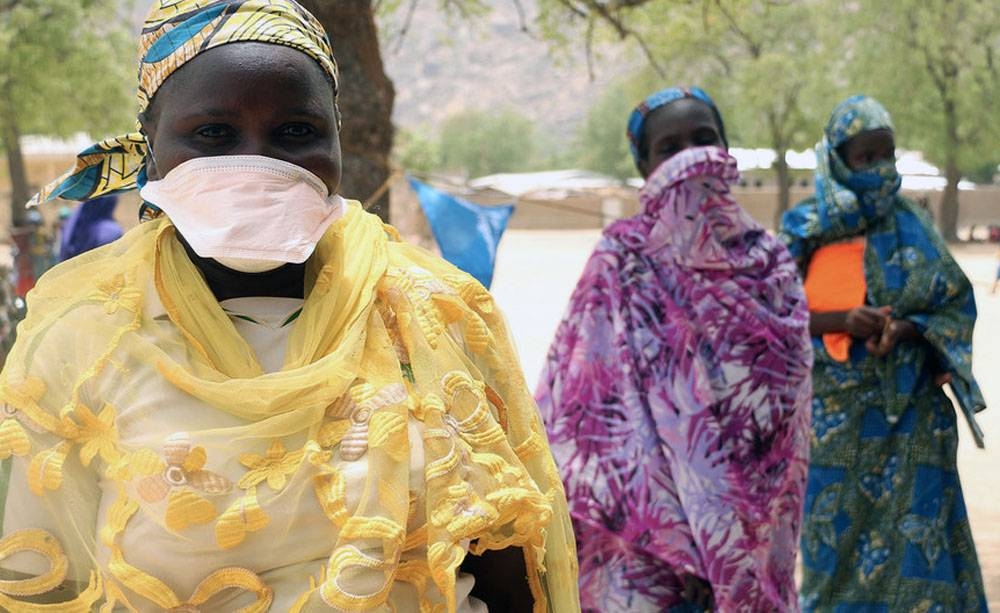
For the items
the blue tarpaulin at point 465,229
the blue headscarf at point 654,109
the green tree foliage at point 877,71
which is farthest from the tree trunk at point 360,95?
the green tree foliage at point 877,71

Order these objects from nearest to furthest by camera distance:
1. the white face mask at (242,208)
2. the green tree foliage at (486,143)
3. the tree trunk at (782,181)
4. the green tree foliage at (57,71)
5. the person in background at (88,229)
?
1. the white face mask at (242,208)
2. the person in background at (88,229)
3. the green tree foliage at (57,71)
4. the tree trunk at (782,181)
5. the green tree foliage at (486,143)

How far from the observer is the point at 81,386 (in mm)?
1836

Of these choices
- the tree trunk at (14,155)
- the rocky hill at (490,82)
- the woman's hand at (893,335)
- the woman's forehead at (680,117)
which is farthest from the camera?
the rocky hill at (490,82)

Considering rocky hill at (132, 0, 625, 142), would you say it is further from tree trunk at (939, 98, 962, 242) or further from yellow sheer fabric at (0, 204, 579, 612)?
yellow sheer fabric at (0, 204, 579, 612)

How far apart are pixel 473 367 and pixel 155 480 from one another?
0.57m

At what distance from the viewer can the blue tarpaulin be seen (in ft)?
Answer: 21.6

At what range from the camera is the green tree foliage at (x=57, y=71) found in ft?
73.2

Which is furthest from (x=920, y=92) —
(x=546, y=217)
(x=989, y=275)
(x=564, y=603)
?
(x=564, y=603)

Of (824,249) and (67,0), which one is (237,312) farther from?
(67,0)

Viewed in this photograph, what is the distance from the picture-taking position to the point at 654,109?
190 inches

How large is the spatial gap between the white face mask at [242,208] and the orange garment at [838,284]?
394 cm

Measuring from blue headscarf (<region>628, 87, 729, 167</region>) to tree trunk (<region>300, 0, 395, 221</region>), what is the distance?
3.80 feet

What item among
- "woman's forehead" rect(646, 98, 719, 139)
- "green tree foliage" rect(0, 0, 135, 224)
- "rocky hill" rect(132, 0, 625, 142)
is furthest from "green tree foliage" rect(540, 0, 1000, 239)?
"rocky hill" rect(132, 0, 625, 142)

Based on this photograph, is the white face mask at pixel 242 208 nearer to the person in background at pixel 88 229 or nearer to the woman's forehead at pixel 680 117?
the woman's forehead at pixel 680 117
